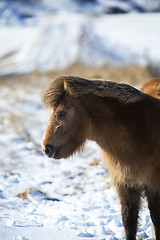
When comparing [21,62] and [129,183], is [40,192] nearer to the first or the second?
[129,183]

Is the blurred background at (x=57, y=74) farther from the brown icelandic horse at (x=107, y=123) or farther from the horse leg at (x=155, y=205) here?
the brown icelandic horse at (x=107, y=123)

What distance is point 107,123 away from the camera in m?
2.76

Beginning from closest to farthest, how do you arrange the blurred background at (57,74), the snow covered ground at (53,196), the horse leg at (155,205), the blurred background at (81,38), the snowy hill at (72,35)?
1. the horse leg at (155,205)
2. the snow covered ground at (53,196)
3. the blurred background at (57,74)
4. the blurred background at (81,38)
5. the snowy hill at (72,35)

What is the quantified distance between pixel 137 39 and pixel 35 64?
732cm

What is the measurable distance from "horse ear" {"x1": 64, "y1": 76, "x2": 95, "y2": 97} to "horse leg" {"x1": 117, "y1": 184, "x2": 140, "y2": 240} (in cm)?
97

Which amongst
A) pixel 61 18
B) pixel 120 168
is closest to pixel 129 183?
pixel 120 168

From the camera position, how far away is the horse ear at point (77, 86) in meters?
2.69

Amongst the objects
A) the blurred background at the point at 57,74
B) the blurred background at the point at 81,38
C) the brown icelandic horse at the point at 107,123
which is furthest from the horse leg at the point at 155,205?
the blurred background at the point at 81,38

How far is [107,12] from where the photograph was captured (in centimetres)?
2395

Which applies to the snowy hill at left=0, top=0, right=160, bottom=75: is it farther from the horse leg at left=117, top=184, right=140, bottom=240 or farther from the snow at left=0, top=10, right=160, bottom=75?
the horse leg at left=117, top=184, right=140, bottom=240

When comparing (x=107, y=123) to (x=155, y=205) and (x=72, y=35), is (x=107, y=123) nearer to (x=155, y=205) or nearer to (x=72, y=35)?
(x=155, y=205)

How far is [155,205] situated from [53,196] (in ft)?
6.32

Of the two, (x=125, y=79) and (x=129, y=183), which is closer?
(x=129, y=183)

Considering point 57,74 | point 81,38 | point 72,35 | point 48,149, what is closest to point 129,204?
point 48,149
